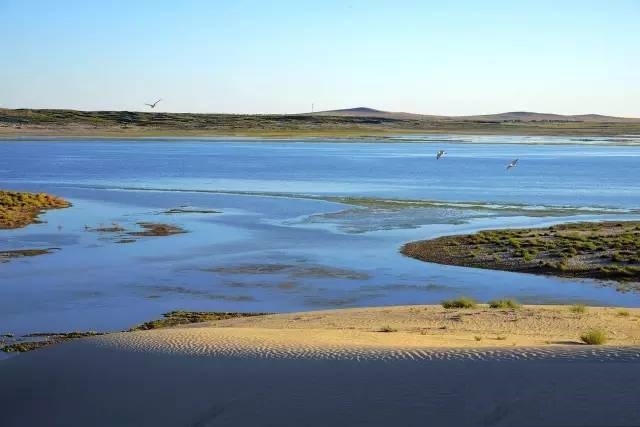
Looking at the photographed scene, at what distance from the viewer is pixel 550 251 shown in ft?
89.1

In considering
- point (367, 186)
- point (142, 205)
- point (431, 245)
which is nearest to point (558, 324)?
point (431, 245)

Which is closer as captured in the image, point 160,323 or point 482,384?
point 482,384

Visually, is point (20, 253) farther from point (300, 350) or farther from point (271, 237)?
point (300, 350)

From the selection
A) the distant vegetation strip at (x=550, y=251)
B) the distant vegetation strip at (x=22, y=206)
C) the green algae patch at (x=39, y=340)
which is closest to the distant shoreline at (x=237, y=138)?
the distant vegetation strip at (x=22, y=206)

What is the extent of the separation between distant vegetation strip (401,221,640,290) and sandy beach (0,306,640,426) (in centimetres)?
1040

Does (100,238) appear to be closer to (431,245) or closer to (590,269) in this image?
(431,245)

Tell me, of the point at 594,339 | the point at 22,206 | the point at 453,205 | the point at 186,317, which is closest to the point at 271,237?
the point at 186,317

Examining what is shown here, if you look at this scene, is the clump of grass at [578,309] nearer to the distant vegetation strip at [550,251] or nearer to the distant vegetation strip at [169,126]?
the distant vegetation strip at [550,251]

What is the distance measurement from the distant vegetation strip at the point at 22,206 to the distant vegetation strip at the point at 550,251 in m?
15.9

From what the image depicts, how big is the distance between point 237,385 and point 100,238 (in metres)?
21.8

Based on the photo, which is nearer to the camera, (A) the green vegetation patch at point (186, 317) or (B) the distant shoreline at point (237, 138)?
(A) the green vegetation patch at point (186, 317)

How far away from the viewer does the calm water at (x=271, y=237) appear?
20.8 meters

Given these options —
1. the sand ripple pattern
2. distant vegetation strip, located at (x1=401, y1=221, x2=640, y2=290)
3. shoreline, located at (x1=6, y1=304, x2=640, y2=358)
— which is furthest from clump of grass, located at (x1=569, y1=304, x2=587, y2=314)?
the sand ripple pattern

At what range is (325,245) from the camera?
29.7m
